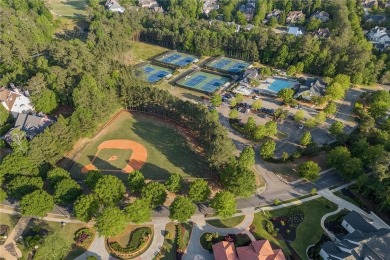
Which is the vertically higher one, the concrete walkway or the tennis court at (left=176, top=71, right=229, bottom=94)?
the tennis court at (left=176, top=71, right=229, bottom=94)

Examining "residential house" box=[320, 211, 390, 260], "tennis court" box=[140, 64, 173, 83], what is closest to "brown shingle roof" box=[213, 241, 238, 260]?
"residential house" box=[320, 211, 390, 260]

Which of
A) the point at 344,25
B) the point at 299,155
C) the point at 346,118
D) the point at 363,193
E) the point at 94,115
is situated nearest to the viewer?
the point at 363,193

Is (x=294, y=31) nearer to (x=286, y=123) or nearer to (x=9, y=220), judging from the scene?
(x=286, y=123)

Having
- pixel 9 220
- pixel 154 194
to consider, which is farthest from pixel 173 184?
pixel 9 220

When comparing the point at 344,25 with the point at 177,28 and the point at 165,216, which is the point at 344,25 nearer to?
the point at 177,28

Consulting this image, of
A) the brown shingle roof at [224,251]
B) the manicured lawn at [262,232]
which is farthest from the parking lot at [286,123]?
the brown shingle roof at [224,251]

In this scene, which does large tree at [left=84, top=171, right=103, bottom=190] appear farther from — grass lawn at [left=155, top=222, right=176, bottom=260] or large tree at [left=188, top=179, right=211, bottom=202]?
large tree at [left=188, top=179, right=211, bottom=202]

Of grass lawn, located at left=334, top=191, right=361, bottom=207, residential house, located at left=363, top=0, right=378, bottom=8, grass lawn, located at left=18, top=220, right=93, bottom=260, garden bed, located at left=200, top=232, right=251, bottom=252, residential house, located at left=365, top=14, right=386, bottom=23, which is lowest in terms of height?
grass lawn, located at left=18, top=220, right=93, bottom=260

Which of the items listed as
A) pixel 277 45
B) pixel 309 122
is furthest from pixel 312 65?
pixel 309 122
